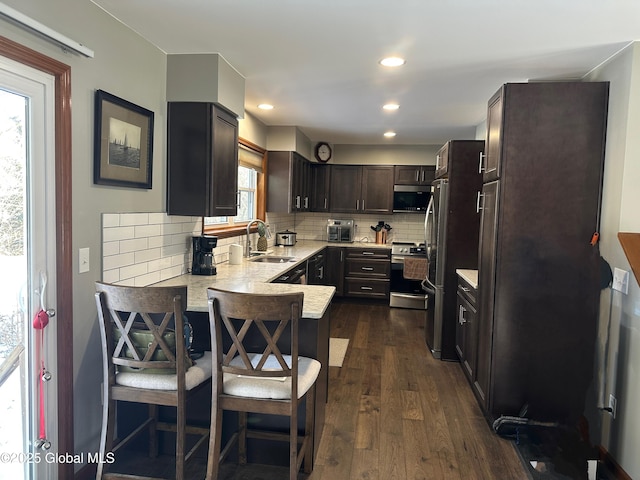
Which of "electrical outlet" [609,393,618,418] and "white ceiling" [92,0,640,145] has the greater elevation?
"white ceiling" [92,0,640,145]

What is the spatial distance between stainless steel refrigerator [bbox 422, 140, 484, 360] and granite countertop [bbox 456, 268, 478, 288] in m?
0.12

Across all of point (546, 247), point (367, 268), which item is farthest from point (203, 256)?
point (367, 268)

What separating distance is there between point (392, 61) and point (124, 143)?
1.78 meters

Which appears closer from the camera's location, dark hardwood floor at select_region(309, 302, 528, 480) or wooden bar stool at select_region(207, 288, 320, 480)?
wooden bar stool at select_region(207, 288, 320, 480)

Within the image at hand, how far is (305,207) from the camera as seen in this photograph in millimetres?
6395

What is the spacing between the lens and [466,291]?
367 cm

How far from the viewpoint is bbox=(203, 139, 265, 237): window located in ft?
14.6

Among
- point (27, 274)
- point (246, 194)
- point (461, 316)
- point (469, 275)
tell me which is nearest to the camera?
point (27, 274)

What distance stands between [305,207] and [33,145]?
4.65m

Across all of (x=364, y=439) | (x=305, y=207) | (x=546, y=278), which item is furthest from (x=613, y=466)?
(x=305, y=207)

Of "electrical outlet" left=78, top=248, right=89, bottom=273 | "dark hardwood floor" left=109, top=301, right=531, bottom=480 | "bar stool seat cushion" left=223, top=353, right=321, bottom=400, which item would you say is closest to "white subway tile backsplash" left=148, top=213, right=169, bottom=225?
"electrical outlet" left=78, top=248, right=89, bottom=273

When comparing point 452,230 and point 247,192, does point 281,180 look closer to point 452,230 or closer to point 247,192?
point 247,192

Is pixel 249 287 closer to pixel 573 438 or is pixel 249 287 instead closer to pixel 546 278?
pixel 546 278

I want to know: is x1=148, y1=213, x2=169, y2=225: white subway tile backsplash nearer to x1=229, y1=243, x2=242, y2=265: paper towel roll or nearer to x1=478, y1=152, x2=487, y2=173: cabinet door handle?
x1=229, y1=243, x2=242, y2=265: paper towel roll
